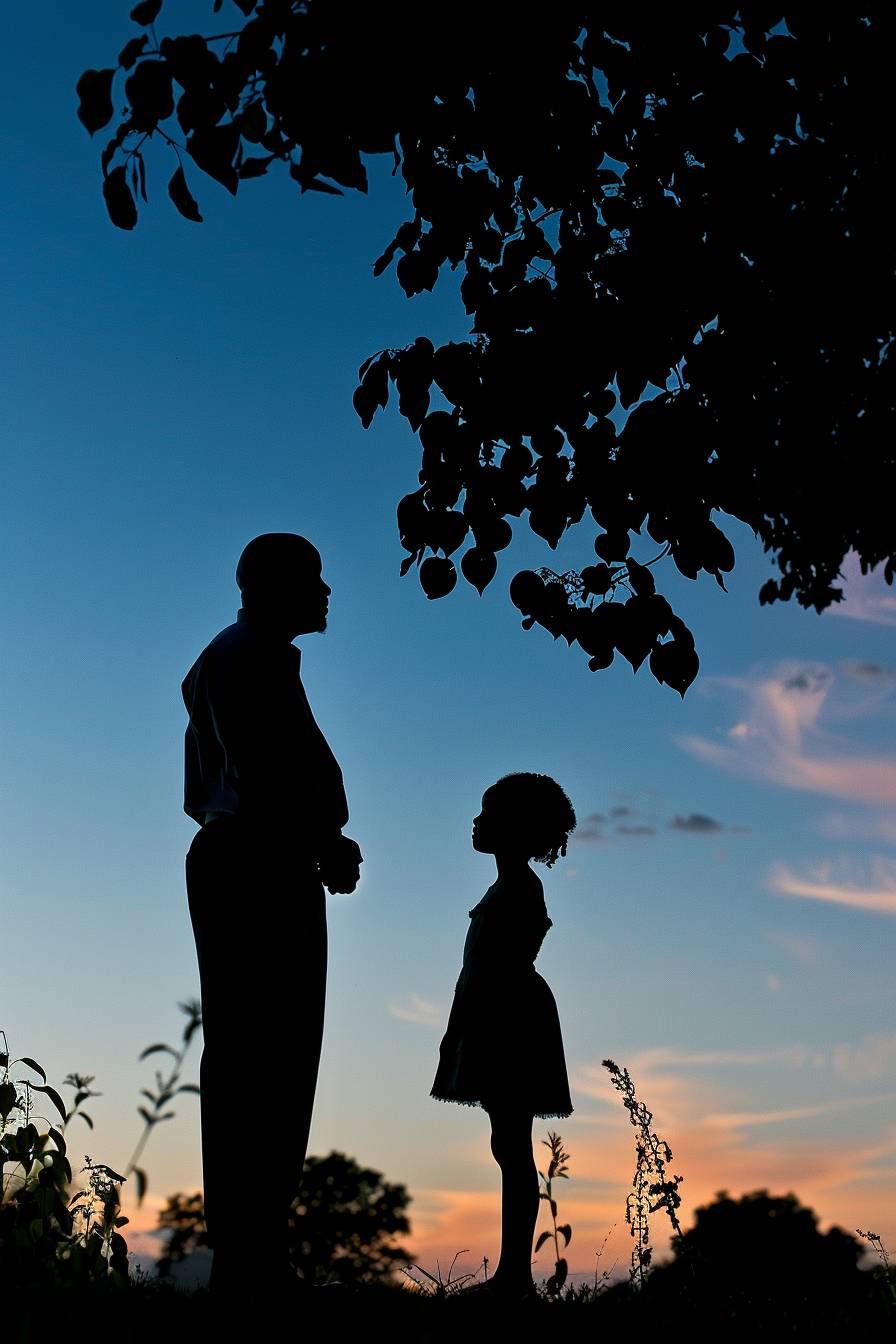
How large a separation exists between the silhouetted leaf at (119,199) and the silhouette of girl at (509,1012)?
12.3 ft

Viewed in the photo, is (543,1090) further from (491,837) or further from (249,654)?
(249,654)

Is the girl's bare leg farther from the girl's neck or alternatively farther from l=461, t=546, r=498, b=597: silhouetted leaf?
l=461, t=546, r=498, b=597: silhouetted leaf

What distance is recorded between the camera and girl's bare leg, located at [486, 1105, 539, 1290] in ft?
20.4

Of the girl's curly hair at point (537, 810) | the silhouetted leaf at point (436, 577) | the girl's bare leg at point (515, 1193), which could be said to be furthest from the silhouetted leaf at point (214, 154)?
the girl's bare leg at point (515, 1193)

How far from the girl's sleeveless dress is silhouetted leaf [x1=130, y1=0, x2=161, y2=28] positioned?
4.46 m

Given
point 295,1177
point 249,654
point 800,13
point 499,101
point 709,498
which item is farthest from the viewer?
point 709,498

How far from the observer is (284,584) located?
5016mm

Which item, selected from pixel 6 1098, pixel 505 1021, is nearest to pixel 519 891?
pixel 505 1021

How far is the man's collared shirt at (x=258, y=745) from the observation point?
470 centimetres

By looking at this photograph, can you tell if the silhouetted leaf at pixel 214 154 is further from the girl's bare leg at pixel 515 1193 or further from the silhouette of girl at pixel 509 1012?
the girl's bare leg at pixel 515 1193

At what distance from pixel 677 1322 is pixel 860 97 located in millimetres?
5427

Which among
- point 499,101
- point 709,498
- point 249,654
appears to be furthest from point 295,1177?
point 499,101

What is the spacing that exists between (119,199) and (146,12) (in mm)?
723

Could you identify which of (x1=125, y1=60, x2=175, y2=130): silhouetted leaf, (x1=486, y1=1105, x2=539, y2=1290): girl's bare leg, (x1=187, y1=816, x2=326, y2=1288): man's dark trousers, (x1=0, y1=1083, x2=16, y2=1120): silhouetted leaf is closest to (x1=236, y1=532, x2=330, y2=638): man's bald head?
(x1=187, y1=816, x2=326, y2=1288): man's dark trousers
